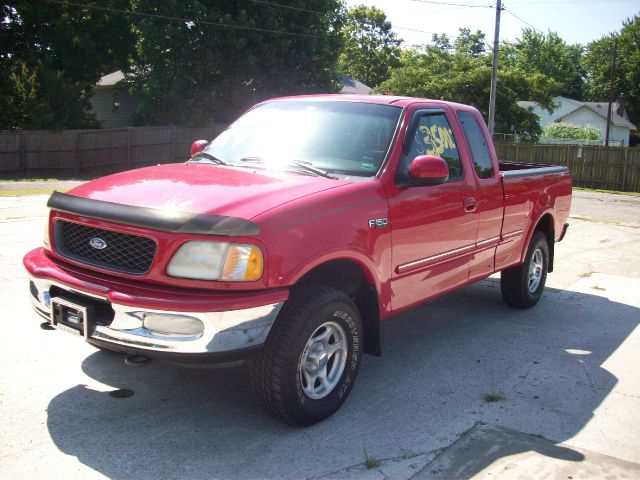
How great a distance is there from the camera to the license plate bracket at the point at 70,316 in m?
3.74

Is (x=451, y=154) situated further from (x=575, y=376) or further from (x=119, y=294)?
(x=119, y=294)

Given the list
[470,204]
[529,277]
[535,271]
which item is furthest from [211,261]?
[535,271]

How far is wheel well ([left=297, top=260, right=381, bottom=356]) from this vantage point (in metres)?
4.39

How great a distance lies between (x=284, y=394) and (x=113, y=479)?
1.00 meters

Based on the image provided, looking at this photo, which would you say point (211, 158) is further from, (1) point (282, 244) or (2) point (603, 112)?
(2) point (603, 112)

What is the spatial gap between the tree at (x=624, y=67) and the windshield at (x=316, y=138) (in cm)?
6945

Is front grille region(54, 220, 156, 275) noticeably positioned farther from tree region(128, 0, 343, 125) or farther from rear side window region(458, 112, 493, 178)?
tree region(128, 0, 343, 125)

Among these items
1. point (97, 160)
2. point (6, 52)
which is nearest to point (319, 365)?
point (97, 160)

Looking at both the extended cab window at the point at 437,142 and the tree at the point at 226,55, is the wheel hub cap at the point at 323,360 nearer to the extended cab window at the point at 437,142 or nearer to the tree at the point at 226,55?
the extended cab window at the point at 437,142

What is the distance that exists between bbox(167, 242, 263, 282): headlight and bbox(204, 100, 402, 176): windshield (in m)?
1.26

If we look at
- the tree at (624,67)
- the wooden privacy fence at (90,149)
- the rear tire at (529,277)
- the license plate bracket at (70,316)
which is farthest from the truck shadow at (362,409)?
the tree at (624,67)

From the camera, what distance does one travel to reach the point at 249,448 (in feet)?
12.5

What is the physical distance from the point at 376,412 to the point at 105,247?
6.52 feet

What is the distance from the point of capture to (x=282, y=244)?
378 cm
